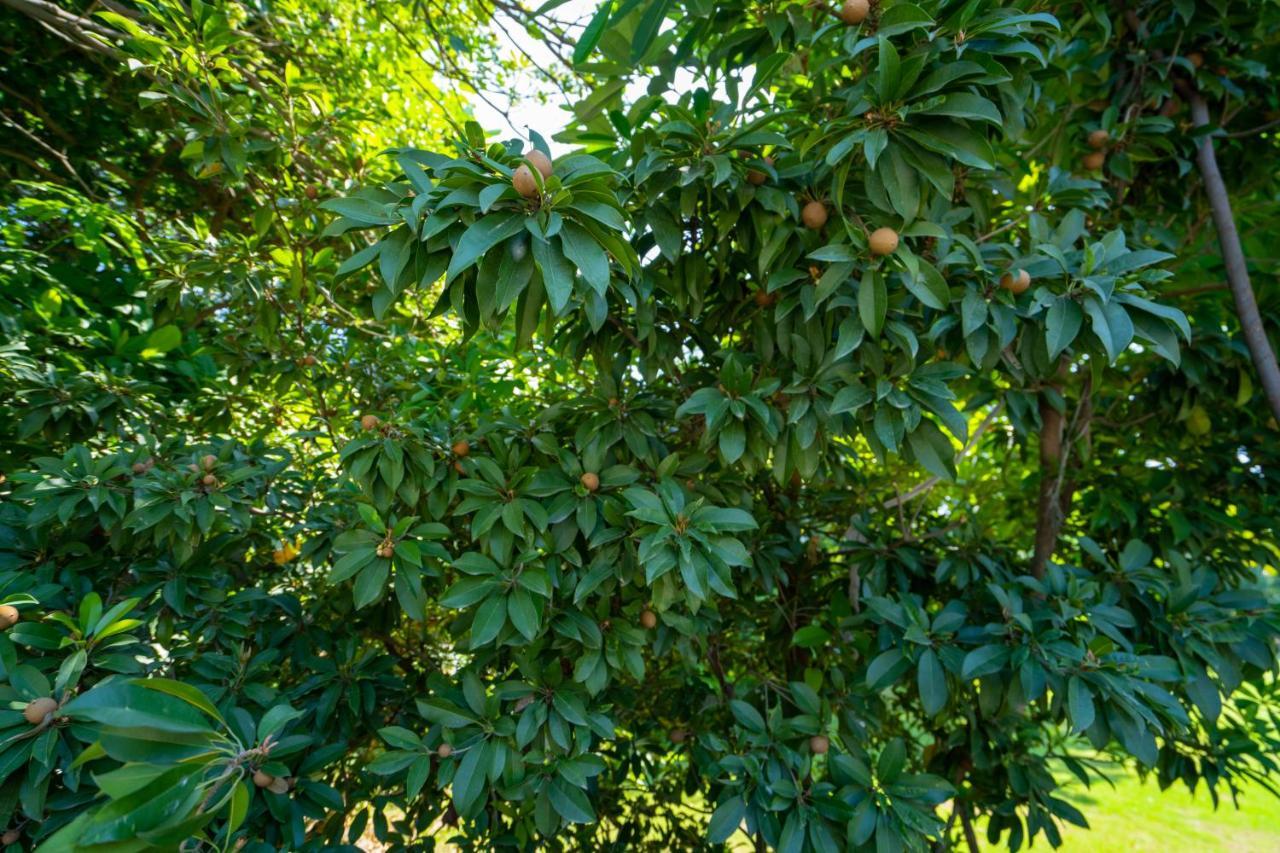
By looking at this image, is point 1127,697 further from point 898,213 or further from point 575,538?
point 575,538

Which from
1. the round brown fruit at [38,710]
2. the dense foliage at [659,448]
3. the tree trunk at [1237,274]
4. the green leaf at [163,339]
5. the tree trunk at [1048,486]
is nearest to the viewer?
the round brown fruit at [38,710]

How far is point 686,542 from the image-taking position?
1346mm

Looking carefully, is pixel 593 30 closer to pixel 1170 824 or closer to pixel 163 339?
pixel 163 339

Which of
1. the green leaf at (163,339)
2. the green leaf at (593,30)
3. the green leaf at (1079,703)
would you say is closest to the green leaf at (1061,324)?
the green leaf at (1079,703)

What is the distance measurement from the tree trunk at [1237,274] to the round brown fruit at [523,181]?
206 centimetres

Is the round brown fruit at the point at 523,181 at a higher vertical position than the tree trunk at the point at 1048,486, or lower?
lower

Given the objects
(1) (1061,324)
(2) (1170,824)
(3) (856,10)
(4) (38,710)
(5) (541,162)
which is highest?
(3) (856,10)

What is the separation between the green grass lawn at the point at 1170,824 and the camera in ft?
15.9

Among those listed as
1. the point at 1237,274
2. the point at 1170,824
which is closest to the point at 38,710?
the point at 1237,274

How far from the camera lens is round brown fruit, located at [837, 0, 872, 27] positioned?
1309 millimetres

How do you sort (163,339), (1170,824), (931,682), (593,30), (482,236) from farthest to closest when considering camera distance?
(1170,824) → (163,339) → (931,682) → (593,30) → (482,236)

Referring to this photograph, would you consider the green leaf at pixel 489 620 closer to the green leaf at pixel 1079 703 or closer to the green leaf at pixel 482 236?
the green leaf at pixel 482 236

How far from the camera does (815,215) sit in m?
1.48

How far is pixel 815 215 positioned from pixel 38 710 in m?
1.73
